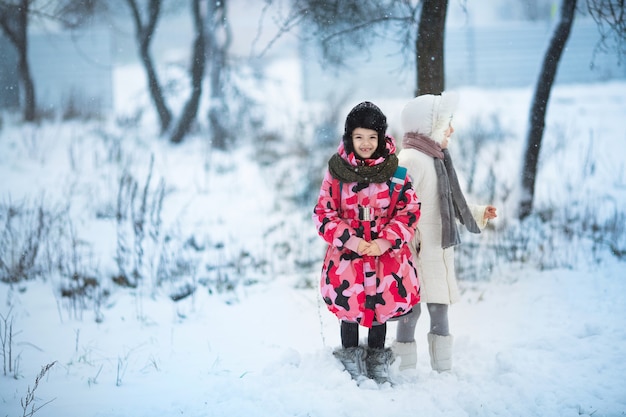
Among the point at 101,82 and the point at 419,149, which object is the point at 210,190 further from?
the point at 101,82

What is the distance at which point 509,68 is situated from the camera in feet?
57.0

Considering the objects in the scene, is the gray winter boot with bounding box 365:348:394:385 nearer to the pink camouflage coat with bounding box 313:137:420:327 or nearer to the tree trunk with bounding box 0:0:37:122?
the pink camouflage coat with bounding box 313:137:420:327

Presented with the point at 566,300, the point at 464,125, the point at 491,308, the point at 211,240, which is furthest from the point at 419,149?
the point at 464,125

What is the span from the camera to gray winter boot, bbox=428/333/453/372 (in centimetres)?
293

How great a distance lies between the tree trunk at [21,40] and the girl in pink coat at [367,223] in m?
8.06

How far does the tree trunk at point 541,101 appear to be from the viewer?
5156 millimetres

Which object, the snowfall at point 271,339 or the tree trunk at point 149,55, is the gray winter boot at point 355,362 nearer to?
the snowfall at point 271,339

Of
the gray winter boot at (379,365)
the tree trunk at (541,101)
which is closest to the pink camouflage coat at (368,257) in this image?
the gray winter boot at (379,365)

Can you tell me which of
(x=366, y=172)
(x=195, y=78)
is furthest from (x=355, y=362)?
(x=195, y=78)

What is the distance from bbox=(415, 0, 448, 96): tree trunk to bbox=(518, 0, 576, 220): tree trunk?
153 centimetres

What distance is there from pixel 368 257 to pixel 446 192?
634 millimetres

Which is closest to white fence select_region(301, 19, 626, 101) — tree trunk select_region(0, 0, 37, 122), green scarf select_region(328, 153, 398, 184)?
tree trunk select_region(0, 0, 37, 122)

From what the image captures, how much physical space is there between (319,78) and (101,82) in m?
6.81

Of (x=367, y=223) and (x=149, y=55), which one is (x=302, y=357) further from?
(x=149, y=55)
